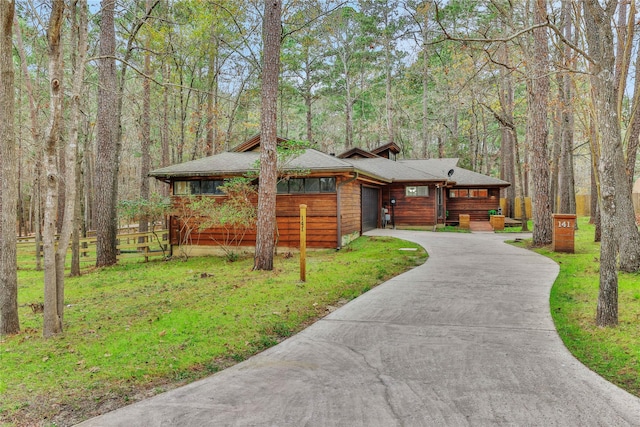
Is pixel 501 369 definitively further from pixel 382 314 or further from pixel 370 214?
pixel 370 214

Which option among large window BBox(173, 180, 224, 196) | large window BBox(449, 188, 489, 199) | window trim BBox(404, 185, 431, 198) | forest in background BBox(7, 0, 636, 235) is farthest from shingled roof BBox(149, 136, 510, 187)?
forest in background BBox(7, 0, 636, 235)

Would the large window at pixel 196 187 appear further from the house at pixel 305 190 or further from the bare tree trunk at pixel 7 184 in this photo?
the bare tree trunk at pixel 7 184

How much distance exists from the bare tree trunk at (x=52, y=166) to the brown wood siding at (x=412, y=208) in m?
17.4

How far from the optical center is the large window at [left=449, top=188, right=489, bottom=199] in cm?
2266

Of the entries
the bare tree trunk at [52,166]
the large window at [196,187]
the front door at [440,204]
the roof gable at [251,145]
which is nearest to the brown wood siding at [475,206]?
the front door at [440,204]

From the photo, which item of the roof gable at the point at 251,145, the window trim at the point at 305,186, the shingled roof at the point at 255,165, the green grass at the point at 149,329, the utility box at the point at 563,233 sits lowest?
Result: the green grass at the point at 149,329

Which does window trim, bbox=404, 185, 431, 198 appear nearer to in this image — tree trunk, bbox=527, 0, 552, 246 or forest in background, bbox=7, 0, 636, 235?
forest in background, bbox=7, 0, 636, 235

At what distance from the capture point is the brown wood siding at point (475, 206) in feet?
74.0

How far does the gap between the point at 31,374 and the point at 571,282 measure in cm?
828

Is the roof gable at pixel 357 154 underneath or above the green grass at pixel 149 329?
above

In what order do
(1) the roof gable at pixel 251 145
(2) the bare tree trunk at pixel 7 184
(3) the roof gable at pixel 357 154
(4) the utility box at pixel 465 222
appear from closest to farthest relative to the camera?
(2) the bare tree trunk at pixel 7 184 < (1) the roof gable at pixel 251 145 < (4) the utility box at pixel 465 222 < (3) the roof gable at pixel 357 154

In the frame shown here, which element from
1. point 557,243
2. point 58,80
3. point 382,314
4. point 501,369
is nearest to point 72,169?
point 58,80

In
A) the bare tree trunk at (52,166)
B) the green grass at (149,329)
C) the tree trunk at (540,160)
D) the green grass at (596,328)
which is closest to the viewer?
the green grass at (149,329)

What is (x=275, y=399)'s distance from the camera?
9.91 ft
